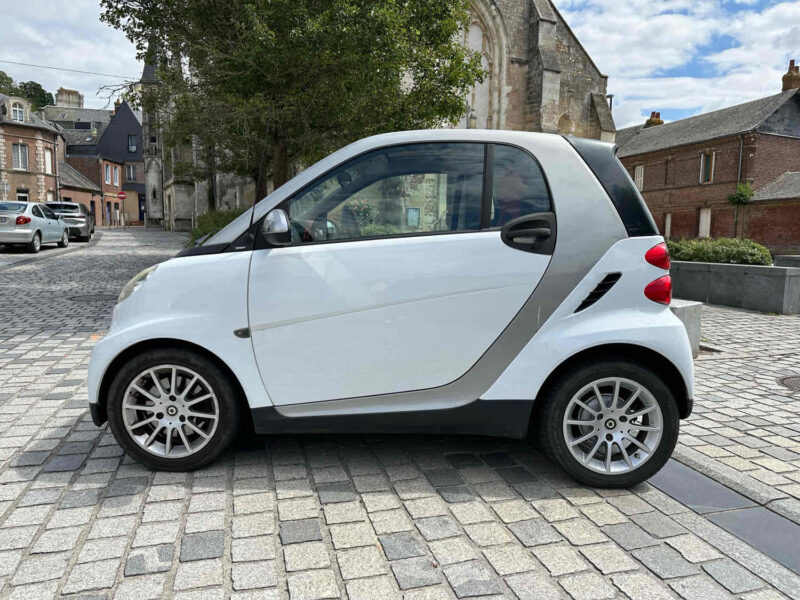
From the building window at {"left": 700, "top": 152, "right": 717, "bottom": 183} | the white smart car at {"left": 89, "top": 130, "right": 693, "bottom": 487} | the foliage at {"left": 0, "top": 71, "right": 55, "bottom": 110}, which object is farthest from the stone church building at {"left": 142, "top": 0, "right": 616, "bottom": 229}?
the foliage at {"left": 0, "top": 71, "right": 55, "bottom": 110}

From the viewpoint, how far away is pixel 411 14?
1259cm

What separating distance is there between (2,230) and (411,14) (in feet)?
51.7

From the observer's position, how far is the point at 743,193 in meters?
37.1

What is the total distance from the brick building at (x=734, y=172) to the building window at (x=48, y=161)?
48.0 metres

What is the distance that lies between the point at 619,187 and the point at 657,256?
1.36 ft

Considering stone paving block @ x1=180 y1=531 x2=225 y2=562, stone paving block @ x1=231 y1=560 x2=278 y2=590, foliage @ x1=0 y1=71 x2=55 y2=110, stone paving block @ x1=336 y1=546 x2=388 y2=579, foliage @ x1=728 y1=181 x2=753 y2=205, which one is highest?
foliage @ x1=0 y1=71 x2=55 y2=110

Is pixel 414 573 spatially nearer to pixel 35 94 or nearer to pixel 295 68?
pixel 295 68

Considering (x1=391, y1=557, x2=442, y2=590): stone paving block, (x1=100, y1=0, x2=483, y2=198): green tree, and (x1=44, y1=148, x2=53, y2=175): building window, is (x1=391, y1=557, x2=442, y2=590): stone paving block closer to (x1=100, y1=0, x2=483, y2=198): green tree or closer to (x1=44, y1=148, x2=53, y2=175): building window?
(x1=100, y1=0, x2=483, y2=198): green tree

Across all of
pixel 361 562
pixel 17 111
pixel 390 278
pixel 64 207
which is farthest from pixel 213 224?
pixel 17 111

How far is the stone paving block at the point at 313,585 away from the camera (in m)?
2.38

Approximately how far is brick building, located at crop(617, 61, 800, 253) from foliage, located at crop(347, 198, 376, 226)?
3714 cm

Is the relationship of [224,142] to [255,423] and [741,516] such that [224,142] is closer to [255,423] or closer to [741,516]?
[255,423]

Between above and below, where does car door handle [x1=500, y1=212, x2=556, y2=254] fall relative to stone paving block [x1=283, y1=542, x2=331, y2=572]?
above

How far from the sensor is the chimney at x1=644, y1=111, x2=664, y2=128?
170 feet
